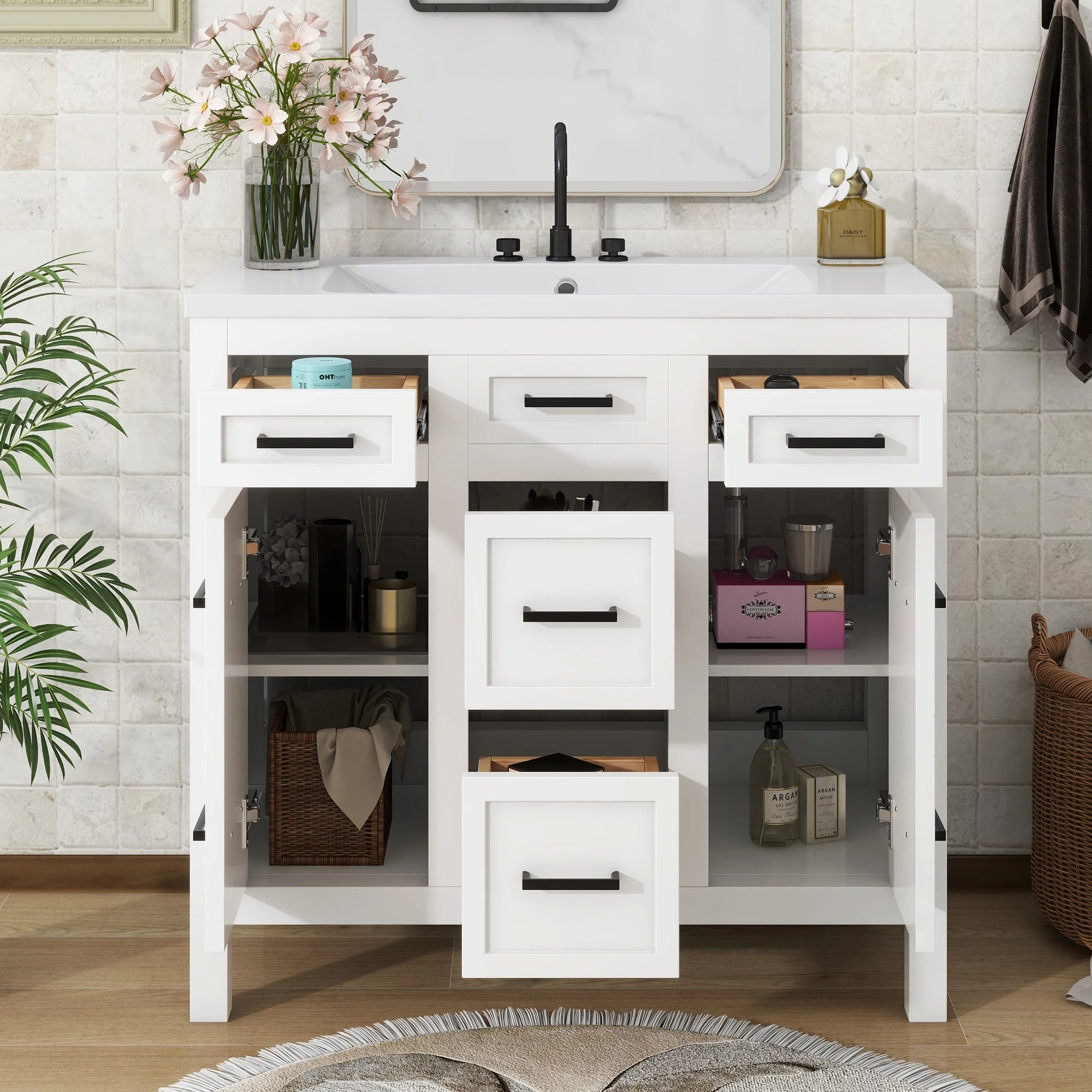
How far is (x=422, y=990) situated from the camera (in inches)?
83.0

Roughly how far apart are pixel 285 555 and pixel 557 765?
58 centimetres

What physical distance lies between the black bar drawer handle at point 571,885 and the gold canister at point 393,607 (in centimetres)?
52

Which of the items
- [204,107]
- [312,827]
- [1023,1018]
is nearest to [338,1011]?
[312,827]

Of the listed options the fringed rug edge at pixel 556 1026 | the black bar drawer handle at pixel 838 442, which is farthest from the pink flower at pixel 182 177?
the fringed rug edge at pixel 556 1026

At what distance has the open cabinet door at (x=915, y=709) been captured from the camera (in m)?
1.79

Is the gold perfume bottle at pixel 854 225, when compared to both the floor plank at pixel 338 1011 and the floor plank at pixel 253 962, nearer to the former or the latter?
the floor plank at pixel 338 1011

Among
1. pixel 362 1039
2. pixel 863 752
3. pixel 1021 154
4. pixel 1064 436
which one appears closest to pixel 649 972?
pixel 362 1039

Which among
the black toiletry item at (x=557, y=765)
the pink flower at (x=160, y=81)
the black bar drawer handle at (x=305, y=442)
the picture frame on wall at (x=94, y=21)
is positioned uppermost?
the picture frame on wall at (x=94, y=21)

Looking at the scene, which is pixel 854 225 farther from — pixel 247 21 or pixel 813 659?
pixel 247 21

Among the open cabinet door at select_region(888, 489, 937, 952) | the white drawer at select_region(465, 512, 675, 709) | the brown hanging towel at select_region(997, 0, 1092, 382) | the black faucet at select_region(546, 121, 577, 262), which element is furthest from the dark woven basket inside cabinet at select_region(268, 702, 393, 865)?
the brown hanging towel at select_region(997, 0, 1092, 382)

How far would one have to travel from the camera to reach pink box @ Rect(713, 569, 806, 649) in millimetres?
2098

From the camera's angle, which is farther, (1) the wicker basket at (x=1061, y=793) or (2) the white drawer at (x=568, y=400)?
(1) the wicker basket at (x=1061, y=793)

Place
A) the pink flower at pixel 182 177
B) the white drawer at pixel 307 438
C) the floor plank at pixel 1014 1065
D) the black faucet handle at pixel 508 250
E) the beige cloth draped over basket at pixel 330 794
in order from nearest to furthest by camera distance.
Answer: the white drawer at pixel 307 438 < the floor plank at pixel 1014 1065 < the beige cloth draped over basket at pixel 330 794 < the pink flower at pixel 182 177 < the black faucet handle at pixel 508 250

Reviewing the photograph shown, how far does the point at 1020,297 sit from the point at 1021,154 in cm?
23
